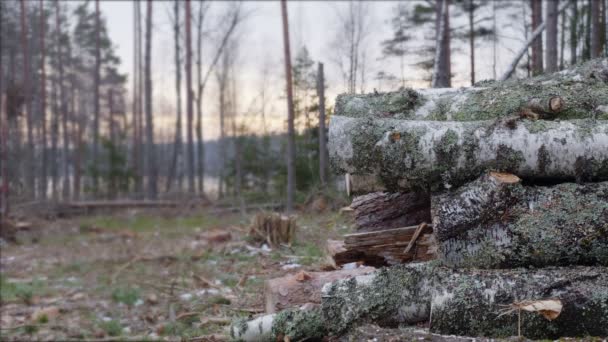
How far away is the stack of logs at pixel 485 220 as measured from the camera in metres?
2.74

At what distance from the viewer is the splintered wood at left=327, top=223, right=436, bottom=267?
3.65m

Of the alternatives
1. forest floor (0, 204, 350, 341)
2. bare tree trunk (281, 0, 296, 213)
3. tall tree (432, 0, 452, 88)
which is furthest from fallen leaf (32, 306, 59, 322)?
tall tree (432, 0, 452, 88)

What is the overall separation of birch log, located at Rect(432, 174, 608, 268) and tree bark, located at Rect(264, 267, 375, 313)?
0.83m

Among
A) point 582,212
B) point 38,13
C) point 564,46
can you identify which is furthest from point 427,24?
point 38,13

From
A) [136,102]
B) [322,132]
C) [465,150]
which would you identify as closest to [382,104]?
[465,150]

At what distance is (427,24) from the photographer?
38.3 ft

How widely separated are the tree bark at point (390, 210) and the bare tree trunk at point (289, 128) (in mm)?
6656

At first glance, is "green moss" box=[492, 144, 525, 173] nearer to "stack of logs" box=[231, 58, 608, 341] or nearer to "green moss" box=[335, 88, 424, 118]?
"stack of logs" box=[231, 58, 608, 341]

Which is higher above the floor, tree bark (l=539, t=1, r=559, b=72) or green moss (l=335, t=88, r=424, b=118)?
tree bark (l=539, t=1, r=559, b=72)

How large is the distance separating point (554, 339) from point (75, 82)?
101 feet

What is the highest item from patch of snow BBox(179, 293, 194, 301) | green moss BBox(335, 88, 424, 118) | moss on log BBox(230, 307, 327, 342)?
green moss BBox(335, 88, 424, 118)

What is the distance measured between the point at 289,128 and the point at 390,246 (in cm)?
865

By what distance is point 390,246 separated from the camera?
3795 millimetres

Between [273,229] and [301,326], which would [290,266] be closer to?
[273,229]
